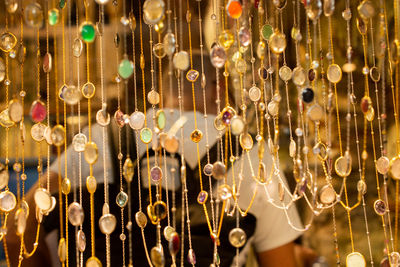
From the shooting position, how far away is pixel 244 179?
92 cm

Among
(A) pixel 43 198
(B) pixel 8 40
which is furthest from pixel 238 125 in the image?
(B) pixel 8 40

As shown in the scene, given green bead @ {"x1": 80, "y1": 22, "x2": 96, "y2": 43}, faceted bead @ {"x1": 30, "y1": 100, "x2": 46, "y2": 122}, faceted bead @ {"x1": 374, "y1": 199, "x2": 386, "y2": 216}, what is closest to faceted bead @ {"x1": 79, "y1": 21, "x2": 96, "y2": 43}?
green bead @ {"x1": 80, "y1": 22, "x2": 96, "y2": 43}

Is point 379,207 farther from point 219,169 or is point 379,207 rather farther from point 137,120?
point 137,120

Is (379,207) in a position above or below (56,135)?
below

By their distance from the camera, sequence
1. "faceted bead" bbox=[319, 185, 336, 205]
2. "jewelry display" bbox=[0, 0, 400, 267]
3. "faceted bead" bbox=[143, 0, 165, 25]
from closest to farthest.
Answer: "faceted bead" bbox=[143, 0, 165, 25] < "faceted bead" bbox=[319, 185, 336, 205] < "jewelry display" bbox=[0, 0, 400, 267]

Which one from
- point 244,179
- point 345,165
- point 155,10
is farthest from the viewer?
point 244,179

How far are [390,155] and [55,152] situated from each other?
2.02ft

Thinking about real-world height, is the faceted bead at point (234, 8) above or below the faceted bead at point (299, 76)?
above

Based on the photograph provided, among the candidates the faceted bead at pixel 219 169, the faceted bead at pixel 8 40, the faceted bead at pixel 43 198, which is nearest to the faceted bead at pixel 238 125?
the faceted bead at pixel 219 169

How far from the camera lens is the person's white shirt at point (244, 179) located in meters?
0.92

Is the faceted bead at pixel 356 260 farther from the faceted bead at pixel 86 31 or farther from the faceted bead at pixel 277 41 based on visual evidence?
the faceted bead at pixel 86 31

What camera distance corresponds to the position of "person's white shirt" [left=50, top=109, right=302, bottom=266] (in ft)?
3.01

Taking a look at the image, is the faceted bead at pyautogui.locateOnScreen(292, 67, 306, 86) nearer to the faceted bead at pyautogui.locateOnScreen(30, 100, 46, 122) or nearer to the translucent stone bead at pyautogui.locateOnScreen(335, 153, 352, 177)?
the translucent stone bead at pyautogui.locateOnScreen(335, 153, 352, 177)

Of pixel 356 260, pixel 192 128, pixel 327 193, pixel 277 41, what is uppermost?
pixel 277 41
